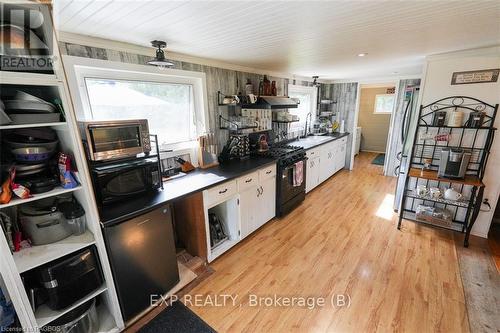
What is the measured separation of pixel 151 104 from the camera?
2.31 metres

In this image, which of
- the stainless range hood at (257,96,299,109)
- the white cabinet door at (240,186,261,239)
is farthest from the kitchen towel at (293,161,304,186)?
the stainless range hood at (257,96,299,109)

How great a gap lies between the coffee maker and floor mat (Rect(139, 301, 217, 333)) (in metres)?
3.00

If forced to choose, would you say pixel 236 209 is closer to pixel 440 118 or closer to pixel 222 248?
pixel 222 248

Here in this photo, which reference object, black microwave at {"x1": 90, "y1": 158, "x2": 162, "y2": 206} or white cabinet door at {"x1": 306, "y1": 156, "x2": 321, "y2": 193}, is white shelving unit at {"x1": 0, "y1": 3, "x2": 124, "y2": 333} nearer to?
black microwave at {"x1": 90, "y1": 158, "x2": 162, "y2": 206}

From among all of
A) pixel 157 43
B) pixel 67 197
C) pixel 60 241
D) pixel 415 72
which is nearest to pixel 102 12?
pixel 157 43

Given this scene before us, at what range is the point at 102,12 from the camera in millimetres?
1291

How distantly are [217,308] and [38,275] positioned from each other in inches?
49.7

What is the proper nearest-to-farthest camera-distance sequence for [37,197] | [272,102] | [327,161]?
[37,197] → [272,102] → [327,161]

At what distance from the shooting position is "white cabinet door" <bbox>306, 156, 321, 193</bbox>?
3838 mm

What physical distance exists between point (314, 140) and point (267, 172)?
205 cm

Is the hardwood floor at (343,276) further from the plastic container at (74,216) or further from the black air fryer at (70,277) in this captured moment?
the plastic container at (74,216)

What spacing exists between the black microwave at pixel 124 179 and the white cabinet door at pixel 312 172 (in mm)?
2636

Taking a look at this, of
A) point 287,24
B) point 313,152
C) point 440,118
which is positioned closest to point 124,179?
point 287,24

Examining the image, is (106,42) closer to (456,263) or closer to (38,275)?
(38,275)
